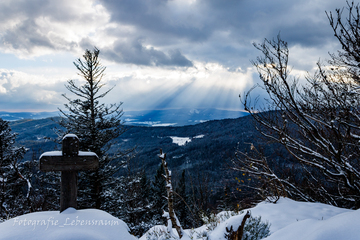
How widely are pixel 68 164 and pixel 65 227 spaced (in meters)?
0.89

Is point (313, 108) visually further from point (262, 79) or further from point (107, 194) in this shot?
point (107, 194)

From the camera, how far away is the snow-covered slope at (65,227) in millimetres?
2227

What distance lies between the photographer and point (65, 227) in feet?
7.91

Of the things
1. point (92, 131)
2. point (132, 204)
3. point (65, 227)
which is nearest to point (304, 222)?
point (65, 227)

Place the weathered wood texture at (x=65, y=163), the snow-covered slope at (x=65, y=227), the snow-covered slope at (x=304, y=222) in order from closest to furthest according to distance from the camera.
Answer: the snow-covered slope at (x=304, y=222) < the snow-covered slope at (x=65, y=227) < the weathered wood texture at (x=65, y=163)

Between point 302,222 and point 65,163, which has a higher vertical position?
point 65,163

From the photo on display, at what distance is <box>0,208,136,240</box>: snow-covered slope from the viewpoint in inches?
87.7

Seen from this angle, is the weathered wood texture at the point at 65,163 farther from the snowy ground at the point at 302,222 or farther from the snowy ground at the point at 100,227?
the snowy ground at the point at 302,222

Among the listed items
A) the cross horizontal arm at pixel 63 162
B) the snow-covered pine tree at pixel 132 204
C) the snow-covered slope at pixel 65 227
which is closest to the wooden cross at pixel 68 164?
the cross horizontal arm at pixel 63 162

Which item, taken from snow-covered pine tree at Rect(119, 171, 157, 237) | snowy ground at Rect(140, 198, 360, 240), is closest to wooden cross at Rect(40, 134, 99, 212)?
snowy ground at Rect(140, 198, 360, 240)

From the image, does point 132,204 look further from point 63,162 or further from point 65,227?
point 65,227

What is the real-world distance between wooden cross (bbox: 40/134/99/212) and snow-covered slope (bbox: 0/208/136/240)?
0.68ft

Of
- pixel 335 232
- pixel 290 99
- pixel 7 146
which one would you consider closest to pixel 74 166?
pixel 335 232

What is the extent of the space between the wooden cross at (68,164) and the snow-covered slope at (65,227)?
21 cm
